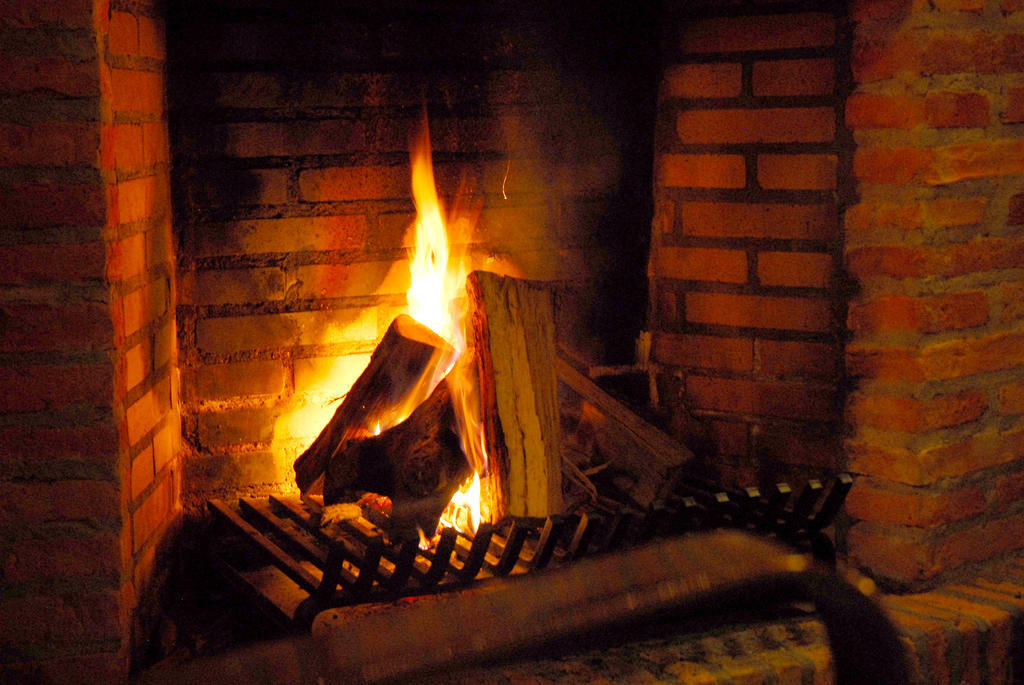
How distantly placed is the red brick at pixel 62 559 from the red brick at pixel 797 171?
146 centimetres

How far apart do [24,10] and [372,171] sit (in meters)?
0.86

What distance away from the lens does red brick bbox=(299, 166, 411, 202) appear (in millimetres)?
2248

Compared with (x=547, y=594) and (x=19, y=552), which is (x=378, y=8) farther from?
(x=547, y=594)

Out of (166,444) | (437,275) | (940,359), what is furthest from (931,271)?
(166,444)

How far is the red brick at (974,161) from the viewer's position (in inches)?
78.8

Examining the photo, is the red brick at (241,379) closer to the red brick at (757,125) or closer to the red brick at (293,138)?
the red brick at (293,138)

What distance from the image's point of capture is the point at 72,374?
63.6 inches

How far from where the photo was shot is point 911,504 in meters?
2.06

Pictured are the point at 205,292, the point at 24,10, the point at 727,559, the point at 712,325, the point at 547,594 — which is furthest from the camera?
the point at 712,325

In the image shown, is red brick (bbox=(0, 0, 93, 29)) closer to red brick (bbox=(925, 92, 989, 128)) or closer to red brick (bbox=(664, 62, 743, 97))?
red brick (bbox=(664, 62, 743, 97))

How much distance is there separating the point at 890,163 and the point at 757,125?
323 millimetres

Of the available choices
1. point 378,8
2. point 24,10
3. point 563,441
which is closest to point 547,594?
point 24,10

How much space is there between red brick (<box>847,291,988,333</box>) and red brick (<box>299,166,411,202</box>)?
3.23ft

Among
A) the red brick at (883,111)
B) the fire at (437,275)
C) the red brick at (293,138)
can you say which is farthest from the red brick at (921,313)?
the red brick at (293,138)
